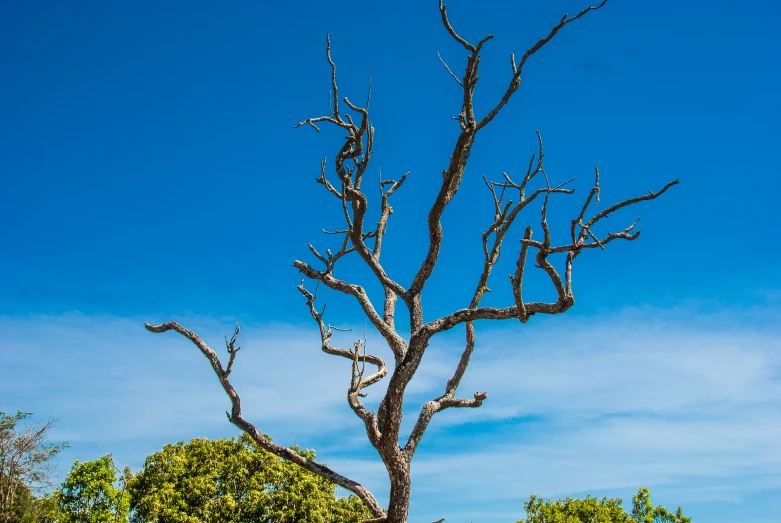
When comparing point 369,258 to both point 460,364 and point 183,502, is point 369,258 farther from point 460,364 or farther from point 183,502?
point 183,502

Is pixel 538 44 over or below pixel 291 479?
over

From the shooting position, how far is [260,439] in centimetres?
820

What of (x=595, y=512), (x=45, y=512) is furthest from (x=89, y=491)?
(x=595, y=512)

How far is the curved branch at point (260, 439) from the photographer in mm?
7769

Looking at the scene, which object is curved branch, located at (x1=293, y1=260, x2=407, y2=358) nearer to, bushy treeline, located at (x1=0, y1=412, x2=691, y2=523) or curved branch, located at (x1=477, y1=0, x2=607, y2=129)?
curved branch, located at (x1=477, y1=0, x2=607, y2=129)

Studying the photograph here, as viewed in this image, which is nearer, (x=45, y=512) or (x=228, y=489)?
(x=228, y=489)

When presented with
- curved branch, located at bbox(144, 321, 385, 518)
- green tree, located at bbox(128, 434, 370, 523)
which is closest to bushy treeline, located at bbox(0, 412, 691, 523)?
green tree, located at bbox(128, 434, 370, 523)

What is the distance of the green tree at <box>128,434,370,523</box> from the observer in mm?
22641

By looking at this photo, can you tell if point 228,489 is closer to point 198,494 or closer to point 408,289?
point 198,494

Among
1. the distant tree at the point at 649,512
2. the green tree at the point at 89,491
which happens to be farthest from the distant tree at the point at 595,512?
the green tree at the point at 89,491

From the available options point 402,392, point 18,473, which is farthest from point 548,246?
point 18,473

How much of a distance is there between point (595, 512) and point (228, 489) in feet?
44.8

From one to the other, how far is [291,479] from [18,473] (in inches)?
428

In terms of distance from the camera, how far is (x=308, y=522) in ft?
73.8
